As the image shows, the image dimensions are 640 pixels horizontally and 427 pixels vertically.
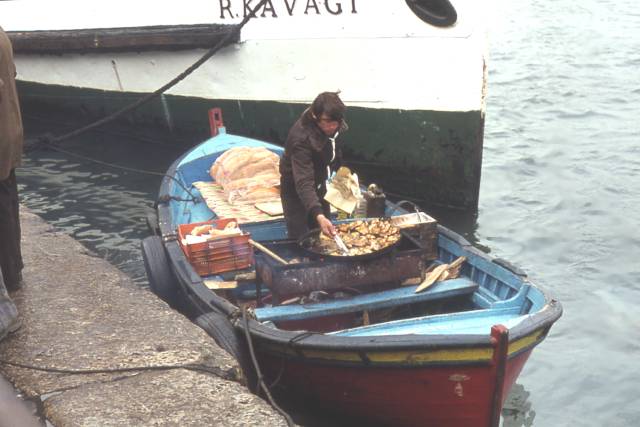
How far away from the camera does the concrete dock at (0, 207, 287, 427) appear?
13.4ft

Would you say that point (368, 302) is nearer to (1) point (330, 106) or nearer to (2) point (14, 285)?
(1) point (330, 106)

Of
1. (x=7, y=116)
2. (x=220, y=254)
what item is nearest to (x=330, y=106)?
(x=220, y=254)

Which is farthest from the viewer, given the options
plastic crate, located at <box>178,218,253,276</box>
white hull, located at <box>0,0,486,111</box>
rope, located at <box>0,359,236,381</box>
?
white hull, located at <box>0,0,486,111</box>

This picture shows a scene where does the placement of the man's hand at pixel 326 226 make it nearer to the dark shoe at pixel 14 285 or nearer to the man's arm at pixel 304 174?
the man's arm at pixel 304 174

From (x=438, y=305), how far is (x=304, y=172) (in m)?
1.39

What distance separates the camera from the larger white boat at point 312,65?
9.29 m

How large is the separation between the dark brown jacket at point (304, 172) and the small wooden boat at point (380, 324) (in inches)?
10.5

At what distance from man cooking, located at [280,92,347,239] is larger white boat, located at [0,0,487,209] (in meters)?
2.97

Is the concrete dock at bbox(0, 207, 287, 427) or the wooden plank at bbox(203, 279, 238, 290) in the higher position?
the concrete dock at bbox(0, 207, 287, 427)

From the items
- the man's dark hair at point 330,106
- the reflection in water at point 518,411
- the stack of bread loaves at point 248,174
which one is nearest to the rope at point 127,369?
the man's dark hair at point 330,106

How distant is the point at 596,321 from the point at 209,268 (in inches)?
146

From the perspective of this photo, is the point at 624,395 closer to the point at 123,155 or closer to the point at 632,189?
the point at 632,189

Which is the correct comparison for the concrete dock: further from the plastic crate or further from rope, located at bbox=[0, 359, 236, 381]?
the plastic crate

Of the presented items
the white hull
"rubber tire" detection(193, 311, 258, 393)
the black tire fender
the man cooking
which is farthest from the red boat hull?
the black tire fender
